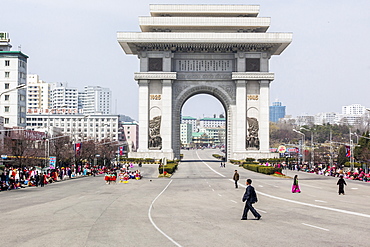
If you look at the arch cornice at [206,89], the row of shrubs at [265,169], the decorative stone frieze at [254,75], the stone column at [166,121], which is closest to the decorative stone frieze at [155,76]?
the stone column at [166,121]

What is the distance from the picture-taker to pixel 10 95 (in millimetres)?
93188

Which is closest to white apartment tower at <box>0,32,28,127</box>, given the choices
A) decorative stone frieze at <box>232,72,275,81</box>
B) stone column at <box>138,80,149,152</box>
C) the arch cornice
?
stone column at <box>138,80,149,152</box>

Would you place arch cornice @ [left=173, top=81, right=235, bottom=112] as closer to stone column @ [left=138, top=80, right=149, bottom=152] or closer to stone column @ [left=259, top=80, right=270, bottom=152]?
stone column @ [left=259, top=80, right=270, bottom=152]

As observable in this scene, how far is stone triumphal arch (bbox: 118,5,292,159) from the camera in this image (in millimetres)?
95625

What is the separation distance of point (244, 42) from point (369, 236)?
81.0 metres

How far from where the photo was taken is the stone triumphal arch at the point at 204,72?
95.6 meters

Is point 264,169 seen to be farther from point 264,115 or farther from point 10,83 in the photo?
point 10,83

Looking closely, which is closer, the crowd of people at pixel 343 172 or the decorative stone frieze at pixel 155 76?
the crowd of people at pixel 343 172

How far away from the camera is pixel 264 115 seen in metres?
97.6

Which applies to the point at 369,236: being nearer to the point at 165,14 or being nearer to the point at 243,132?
the point at 243,132

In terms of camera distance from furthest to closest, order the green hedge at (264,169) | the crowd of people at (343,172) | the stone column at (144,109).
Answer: the stone column at (144,109), the green hedge at (264,169), the crowd of people at (343,172)

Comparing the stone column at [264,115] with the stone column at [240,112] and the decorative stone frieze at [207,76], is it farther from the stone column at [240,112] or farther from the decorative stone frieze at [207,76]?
the decorative stone frieze at [207,76]

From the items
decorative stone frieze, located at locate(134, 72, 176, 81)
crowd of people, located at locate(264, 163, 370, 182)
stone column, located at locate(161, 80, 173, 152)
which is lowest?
crowd of people, located at locate(264, 163, 370, 182)

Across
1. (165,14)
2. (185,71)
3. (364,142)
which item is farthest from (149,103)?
(364,142)
